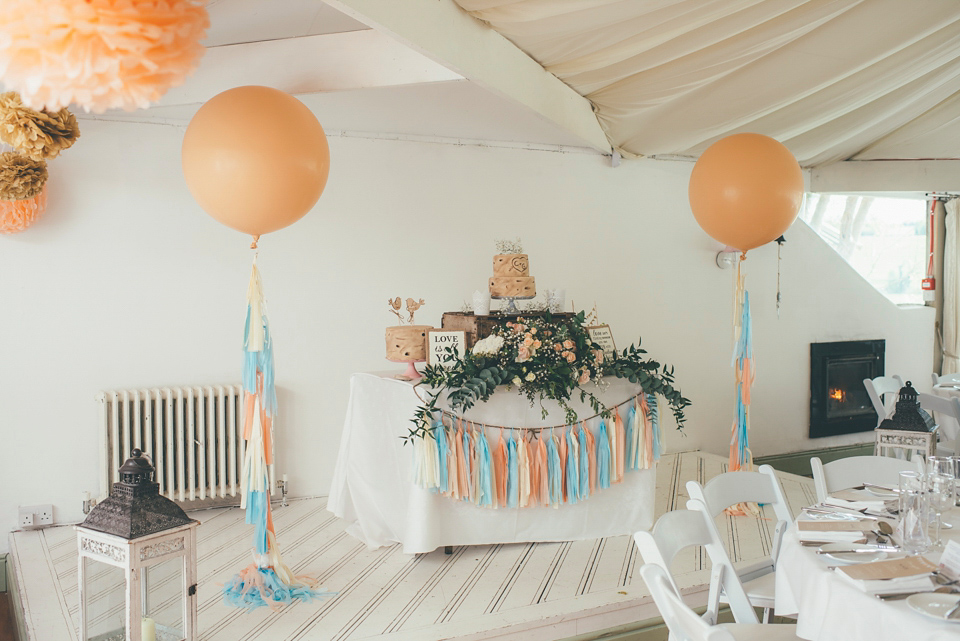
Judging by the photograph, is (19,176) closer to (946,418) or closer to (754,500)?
(754,500)

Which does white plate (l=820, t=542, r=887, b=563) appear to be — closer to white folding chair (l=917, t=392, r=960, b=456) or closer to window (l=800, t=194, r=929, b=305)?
white folding chair (l=917, t=392, r=960, b=456)

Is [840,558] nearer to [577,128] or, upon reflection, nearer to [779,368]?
[577,128]

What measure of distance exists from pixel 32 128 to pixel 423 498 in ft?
8.18

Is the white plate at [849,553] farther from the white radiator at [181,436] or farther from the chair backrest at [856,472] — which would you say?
the white radiator at [181,436]

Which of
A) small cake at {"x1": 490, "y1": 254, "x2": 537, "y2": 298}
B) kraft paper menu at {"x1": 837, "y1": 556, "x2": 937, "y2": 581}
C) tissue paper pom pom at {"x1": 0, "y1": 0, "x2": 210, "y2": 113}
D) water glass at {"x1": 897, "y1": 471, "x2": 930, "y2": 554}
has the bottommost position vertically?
kraft paper menu at {"x1": 837, "y1": 556, "x2": 937, "y2": 581}

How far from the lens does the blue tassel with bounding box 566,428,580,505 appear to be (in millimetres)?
3840

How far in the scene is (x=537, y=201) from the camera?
575 centimetres

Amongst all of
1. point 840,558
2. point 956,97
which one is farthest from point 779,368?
point 840,558

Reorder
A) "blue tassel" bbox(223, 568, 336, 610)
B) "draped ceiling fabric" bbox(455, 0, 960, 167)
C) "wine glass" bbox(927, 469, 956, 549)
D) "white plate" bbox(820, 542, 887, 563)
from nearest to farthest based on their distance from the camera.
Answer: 1. "white plate" bbox(820, 542, 887, 563)
2. "wine glass" bbox(927, 469, 956, 549)
3. "blue tassel" bbox(223, 568, 336, 610)
4. "draped ceiling fabric" bbox(455, 0, 960, 167)

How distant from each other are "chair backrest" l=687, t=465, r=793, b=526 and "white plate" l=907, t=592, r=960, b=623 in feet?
3.02

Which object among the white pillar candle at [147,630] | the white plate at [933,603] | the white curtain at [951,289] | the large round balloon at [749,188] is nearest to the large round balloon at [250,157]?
the white pillar candle at [147,630]

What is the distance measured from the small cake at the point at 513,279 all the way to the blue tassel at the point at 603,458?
908 mm

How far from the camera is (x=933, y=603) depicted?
5.49 ft

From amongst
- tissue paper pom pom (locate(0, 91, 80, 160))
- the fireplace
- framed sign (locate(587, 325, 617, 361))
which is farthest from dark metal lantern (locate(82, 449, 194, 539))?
the fireplace
